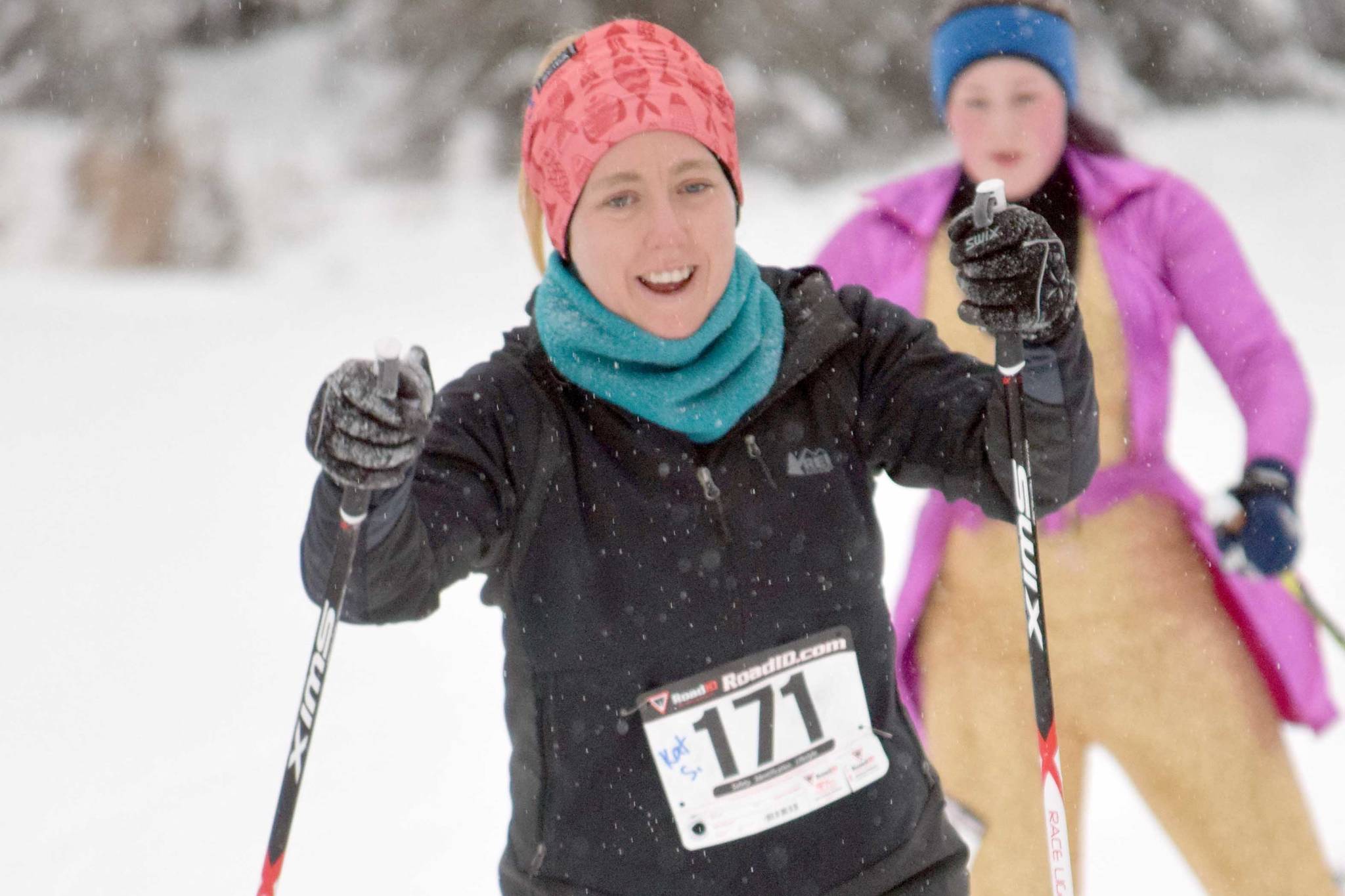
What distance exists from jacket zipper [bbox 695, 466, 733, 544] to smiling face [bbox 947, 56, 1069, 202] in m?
1.37

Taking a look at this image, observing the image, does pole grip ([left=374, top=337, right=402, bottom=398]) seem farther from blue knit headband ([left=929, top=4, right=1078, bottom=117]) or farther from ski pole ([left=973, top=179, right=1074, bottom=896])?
blue knit headband ([left=929, top=4, right=1078, bottom=117])

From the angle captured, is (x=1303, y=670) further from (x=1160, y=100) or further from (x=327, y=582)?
(x=1160, y=100)

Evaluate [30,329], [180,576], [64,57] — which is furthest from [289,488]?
[64,57]

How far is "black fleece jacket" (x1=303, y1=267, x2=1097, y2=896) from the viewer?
1.70 meters

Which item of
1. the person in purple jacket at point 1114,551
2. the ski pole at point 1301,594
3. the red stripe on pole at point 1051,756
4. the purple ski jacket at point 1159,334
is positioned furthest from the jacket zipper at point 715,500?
the ski pole at point 1301,594

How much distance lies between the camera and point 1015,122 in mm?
2816

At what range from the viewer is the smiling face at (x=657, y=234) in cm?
178

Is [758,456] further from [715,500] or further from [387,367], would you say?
[387,367]

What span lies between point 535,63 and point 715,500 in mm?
10692

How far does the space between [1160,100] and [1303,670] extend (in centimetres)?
1089

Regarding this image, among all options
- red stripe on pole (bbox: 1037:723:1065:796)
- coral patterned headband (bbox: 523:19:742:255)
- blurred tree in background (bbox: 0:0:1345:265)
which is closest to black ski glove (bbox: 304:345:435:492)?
coral patterned headband (bbox: 523:19:742:255)

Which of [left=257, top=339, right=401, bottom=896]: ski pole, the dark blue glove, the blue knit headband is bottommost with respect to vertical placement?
the dark blue glove

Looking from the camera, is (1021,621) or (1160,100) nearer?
(1021,621)

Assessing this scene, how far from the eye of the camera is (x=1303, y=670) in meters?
2.59
